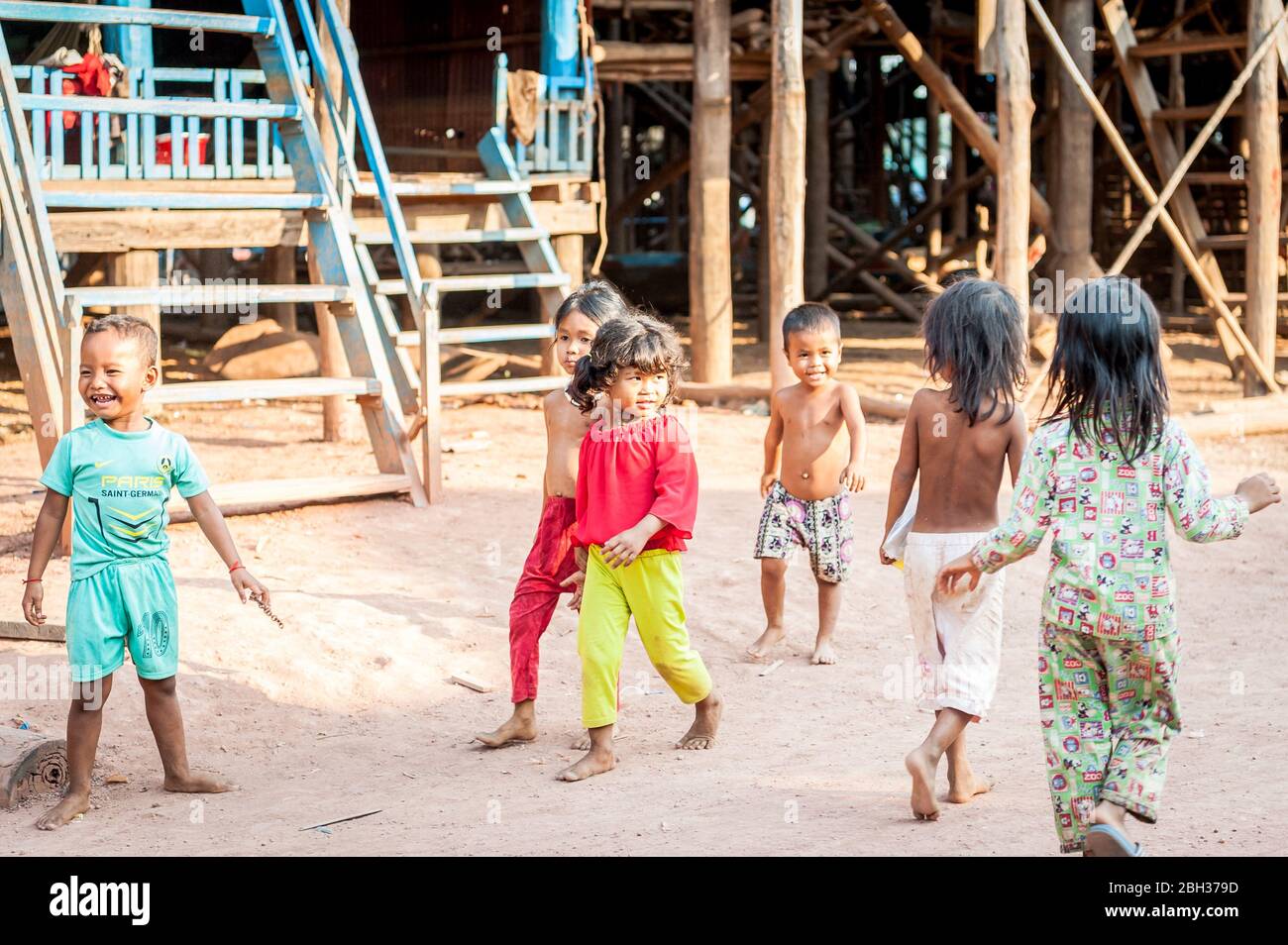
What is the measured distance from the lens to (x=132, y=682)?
5.06 metres

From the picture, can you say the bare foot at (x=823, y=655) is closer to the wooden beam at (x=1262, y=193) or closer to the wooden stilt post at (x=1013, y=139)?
the wooden stilt post at (x=1013, y=139)

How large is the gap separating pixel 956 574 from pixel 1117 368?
608mm

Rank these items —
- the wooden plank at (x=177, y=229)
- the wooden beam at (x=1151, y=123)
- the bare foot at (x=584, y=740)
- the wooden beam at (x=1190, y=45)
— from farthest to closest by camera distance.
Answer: the wooden beam at (x=1151, y=123)
the wooden beam at (x=1190, y=45)
the wooden plank at (x=177, y=229)
the bare foot at (x=584, y=740)

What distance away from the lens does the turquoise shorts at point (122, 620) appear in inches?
158

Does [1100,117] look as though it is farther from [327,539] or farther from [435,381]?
[327,539]

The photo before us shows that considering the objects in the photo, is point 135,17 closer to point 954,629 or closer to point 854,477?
point 854,477

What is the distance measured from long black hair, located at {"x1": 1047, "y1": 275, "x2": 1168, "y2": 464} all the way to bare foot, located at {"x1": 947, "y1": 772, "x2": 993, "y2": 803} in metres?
1.15

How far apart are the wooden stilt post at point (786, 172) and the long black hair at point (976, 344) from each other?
5.79 meters

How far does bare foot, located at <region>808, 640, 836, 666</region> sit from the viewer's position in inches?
223

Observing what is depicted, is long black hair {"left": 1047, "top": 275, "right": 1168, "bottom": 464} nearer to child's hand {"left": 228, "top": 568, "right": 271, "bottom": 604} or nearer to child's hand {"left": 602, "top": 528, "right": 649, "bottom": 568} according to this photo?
child's hand {"left": 602, "top": 528, "right": 649, "bottom": 568}

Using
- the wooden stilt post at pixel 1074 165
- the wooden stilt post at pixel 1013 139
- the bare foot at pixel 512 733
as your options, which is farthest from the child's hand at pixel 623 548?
the wooden stilt post at pixel 1074 165

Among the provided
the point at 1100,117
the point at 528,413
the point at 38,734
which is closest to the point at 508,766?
the point at 38,734

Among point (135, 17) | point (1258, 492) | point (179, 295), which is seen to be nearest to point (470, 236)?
point (135, 17)

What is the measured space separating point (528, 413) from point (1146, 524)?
7.35 metres
